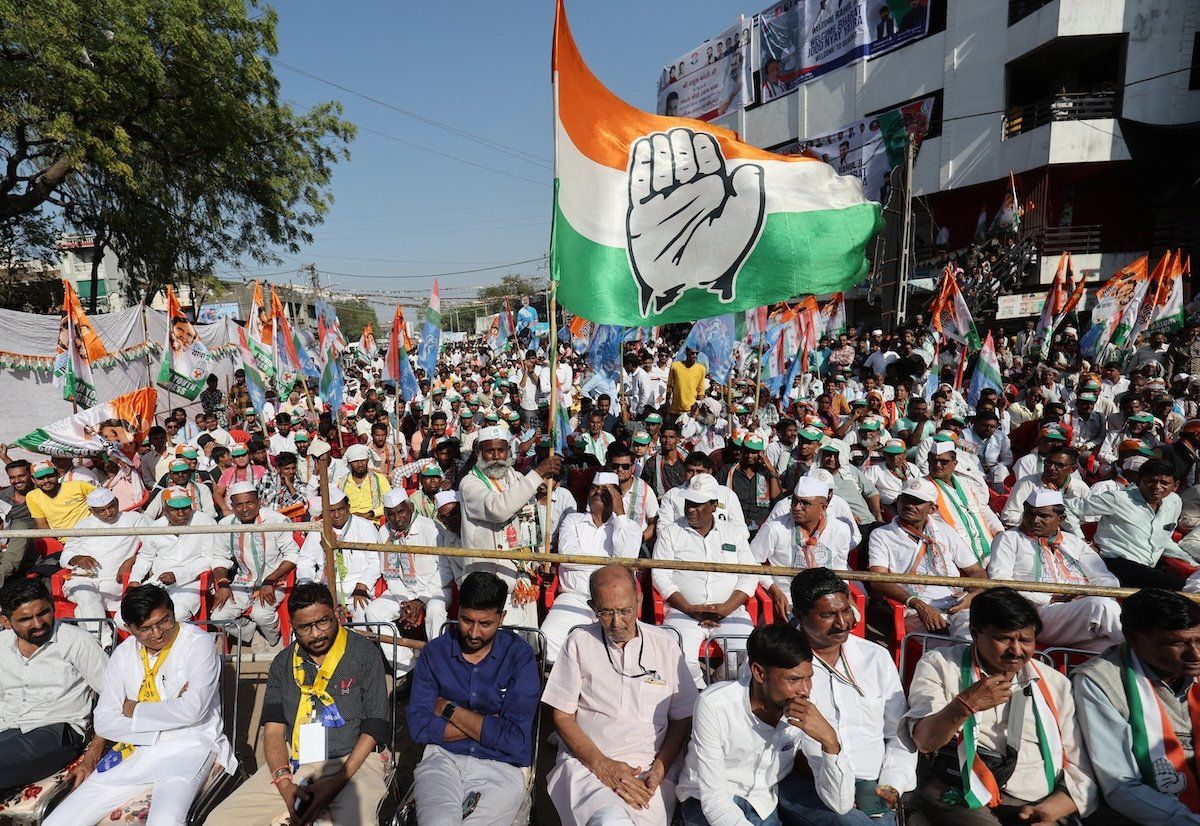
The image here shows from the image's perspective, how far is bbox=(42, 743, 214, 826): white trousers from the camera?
10.1 feet

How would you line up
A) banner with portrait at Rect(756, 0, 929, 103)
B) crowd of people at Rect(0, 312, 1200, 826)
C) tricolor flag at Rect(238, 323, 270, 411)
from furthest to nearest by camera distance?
1. banner with portrait at Rect(756, 0, 929, 103)
2. tricolor flag at Rect(238, 323, 270, 411)
3. crowd of people at Rect(0, 312, 1200, 826)

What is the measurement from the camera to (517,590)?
4855 mm

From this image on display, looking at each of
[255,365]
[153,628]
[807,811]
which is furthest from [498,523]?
[255,365]

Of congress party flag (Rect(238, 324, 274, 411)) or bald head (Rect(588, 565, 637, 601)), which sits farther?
congress party flag (Rect(238, 324, 274, 411))

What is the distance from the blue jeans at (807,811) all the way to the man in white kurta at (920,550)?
77.1 inches

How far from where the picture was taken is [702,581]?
15.7 ft

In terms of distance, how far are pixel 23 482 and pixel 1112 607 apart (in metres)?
9.79

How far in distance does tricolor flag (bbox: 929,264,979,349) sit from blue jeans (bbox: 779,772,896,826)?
29.8 ft

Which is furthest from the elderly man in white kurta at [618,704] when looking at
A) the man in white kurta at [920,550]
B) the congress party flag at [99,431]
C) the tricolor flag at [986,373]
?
the tricolor flag at [986,373]

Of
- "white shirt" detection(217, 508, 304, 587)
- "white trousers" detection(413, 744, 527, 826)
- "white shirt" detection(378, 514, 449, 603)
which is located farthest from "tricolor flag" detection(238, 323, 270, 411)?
"white trousers" detection(413, 744, 527, 826)

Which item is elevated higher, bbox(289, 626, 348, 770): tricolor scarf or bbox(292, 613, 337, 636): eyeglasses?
bbox(292, 613, 337, 636): eyeglasses

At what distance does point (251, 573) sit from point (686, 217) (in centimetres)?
490

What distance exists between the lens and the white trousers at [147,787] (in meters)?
3.07

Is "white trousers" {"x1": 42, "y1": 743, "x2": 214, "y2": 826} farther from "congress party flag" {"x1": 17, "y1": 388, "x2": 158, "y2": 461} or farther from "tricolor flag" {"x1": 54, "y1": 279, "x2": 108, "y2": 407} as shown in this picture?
"tricolor flag" {"x1": 54, "y1": 279, "x2": 108, "y2": 407}
